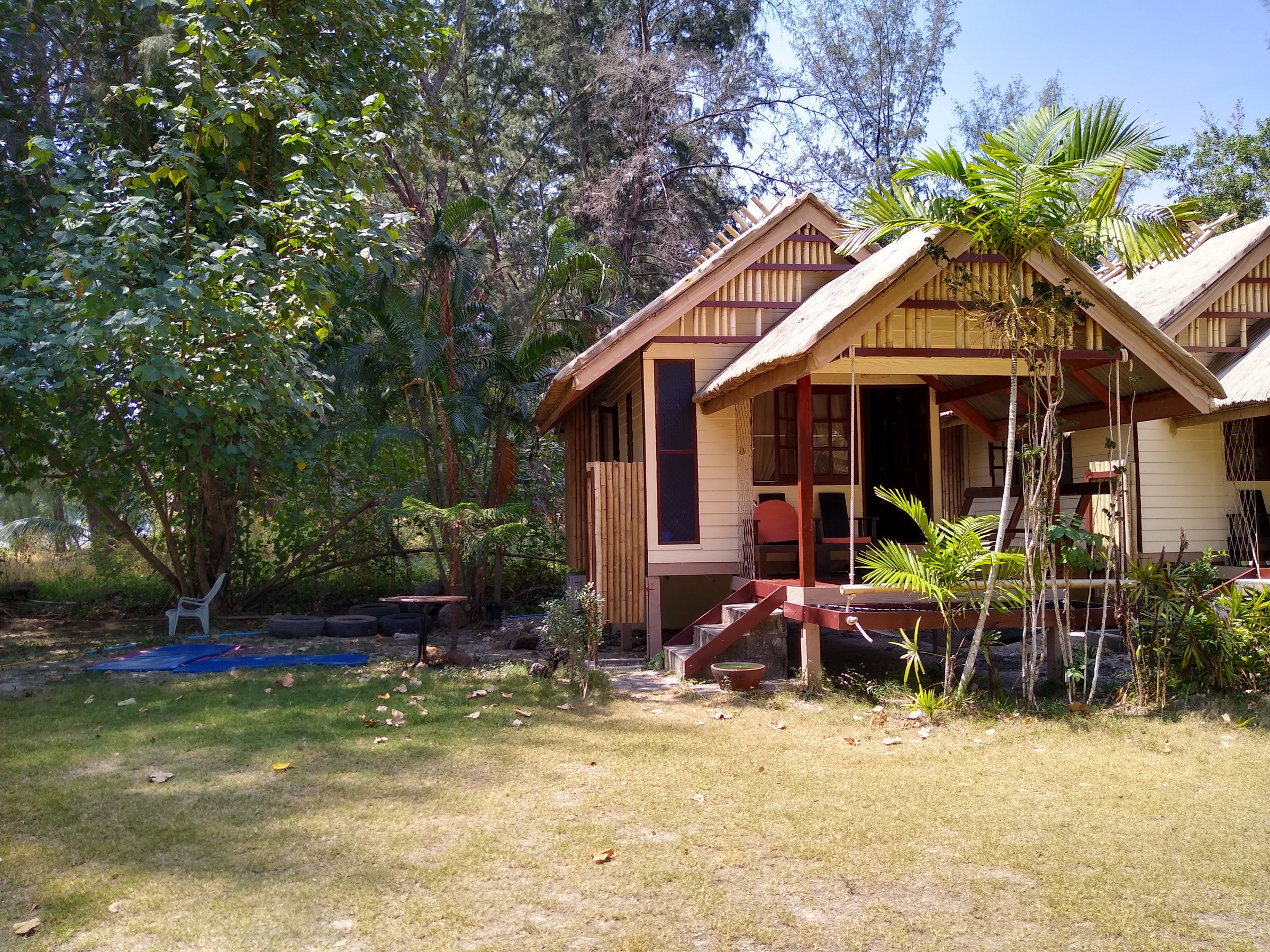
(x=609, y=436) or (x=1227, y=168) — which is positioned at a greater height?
(x=1227, y=168)

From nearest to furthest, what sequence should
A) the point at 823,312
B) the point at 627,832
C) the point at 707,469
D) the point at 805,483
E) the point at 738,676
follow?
the point at 627,832 → the point at 738,676 → the point at 805,483 → the point at 823,312 → the point at 707,469

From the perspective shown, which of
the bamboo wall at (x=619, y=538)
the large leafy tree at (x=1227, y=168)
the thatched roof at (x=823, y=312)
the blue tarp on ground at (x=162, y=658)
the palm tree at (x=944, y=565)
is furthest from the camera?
the large leafy tree at (x=1227, y=168)

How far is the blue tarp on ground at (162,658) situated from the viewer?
10648 mm

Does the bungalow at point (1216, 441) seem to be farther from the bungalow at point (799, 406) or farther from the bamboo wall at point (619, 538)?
the bamboo wall at point (619, 538)

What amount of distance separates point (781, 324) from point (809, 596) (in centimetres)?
356

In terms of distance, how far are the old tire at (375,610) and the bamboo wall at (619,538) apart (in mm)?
4575

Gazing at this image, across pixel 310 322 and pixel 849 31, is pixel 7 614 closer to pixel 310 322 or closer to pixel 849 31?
pixel 310 322

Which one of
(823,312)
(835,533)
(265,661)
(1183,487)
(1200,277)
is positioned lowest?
(265,661)

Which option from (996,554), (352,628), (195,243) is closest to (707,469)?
(996,554)

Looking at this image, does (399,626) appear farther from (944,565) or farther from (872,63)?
(872,63)

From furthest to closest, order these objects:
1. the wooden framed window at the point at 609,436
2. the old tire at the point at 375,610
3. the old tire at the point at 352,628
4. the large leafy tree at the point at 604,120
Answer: the large leafy tree at the point at 604,120, the old tire at the point at 375,610, the wooden framed window at the point at 609,436, the old tire at the point at 352,628

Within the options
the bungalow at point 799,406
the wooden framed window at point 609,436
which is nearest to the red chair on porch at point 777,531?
the bungalow at point 799,406

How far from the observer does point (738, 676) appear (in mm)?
9195

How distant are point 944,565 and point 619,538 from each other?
4215 millimetres
